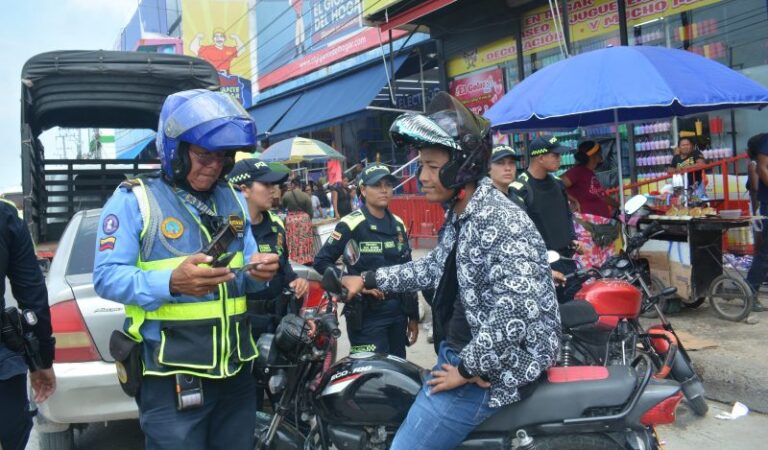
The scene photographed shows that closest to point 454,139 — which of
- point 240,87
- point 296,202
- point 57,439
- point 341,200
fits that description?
point 57,439

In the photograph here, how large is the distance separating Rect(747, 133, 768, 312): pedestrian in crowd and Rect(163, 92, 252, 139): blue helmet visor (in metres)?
6.00

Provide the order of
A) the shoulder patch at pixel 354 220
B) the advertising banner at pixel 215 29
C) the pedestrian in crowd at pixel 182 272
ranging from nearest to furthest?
the pedestrian in crowd at pixel 182 272 → the shoulder patch at pixel 354 220 → the advertising banner at pixel 215 29

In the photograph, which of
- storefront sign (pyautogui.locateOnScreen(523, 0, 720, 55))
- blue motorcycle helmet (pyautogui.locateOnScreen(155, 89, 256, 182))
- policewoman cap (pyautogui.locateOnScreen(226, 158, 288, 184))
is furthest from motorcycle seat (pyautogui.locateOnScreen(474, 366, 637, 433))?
storefront sign (pyautogui.locateOnScreen(523, 0, 720, 55))

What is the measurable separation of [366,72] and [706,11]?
9383 millimetres

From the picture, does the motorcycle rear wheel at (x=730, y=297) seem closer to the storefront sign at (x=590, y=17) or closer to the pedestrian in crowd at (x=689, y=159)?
the pedestrian in crowd at (x=689, y=159)

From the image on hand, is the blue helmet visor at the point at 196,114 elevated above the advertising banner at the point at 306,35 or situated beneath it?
situated beneath

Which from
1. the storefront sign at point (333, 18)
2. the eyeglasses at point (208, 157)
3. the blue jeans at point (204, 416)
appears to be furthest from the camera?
the storefront sign at point (333, 18)

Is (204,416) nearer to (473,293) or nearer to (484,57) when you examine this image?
(473,293)

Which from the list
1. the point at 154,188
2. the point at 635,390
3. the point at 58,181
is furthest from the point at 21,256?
the point at 58,181

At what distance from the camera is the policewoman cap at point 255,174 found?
4229mm

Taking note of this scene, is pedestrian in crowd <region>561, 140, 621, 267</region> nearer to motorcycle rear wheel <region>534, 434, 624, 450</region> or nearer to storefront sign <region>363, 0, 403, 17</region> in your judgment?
motorcycle rear wheel <region>534, 434, 624, 450</region>

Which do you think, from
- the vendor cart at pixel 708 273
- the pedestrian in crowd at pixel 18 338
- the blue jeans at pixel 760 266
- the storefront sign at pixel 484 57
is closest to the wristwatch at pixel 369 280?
the pedestrian in crowd at pixel 18 338

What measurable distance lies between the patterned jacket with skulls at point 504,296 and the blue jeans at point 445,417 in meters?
0.10

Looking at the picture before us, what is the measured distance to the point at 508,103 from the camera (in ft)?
19.2
